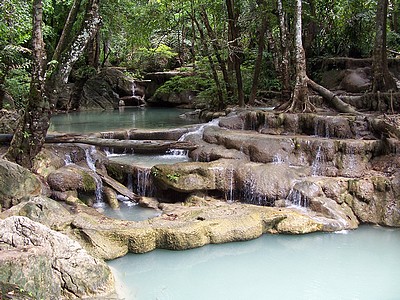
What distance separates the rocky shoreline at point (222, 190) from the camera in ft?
20.0

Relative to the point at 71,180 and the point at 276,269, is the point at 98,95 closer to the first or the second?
the point at 71,180

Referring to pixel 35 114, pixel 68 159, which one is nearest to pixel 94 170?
pixel 68 159

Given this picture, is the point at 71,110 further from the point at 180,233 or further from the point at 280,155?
the point at 180,233

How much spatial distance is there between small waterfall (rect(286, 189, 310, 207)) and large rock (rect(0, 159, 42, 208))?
15.5 ft

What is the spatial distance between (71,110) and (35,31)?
47.6 feet

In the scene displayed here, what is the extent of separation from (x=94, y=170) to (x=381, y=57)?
320 inches

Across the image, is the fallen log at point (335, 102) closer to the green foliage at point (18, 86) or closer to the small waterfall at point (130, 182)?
the small waterfall at point (130, 182)

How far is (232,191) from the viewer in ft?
27.1

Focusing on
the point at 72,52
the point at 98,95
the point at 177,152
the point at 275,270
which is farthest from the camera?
the point at 98,95

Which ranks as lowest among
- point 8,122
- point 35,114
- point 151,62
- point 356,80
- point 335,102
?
point 8,122

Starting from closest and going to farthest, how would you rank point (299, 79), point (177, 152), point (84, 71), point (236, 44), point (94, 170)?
point (94, 170), point (177, 152), point (299, 79), point (236, 44), point (84, 71)

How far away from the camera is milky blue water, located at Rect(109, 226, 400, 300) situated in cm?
529

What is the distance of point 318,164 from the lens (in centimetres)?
863

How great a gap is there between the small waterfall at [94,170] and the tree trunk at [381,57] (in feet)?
25.2
